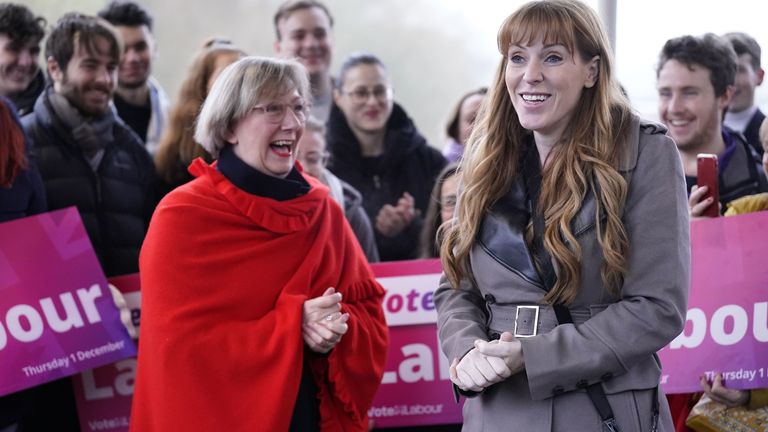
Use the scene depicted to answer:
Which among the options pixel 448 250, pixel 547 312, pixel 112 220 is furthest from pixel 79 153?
pixel 547 312

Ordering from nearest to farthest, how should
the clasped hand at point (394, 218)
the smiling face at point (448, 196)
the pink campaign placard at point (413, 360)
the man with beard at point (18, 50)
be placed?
the pink campaign placard at point (413, 360), the smiling face at point (448, 196), the man with beard at point (18, 50), the clasped hand at point (394, 218)

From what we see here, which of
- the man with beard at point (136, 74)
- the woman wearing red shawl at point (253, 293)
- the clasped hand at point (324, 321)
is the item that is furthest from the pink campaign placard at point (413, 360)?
the man with beard at point (136, 74)

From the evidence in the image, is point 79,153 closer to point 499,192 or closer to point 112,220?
point 112,220

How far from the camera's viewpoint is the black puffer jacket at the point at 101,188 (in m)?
4.95

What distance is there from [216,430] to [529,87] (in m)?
1.70

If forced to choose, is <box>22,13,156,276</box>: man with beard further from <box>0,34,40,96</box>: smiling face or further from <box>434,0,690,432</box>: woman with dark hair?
<box>434,0,690,432</box>: woman with dark hair

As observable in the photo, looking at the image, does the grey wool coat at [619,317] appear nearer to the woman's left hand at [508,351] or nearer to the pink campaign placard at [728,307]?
the woman's left hand at [508,351]

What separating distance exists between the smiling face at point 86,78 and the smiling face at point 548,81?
2.86 m

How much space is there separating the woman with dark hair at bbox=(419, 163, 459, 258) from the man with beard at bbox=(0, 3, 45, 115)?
2294mm

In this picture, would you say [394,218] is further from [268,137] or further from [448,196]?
[268,137]

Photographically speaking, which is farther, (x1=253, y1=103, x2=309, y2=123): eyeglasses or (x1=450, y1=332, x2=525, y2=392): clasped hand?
(x1=253, y1=103, x2=309, y2=123): eyeglasses

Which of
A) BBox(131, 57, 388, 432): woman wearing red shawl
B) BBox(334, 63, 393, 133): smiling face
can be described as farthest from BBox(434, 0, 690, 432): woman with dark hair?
BBox(334, 63, 393, 133): smiling face

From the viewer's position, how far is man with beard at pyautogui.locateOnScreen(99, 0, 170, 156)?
6340 millimetres

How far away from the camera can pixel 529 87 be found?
9.25ft
